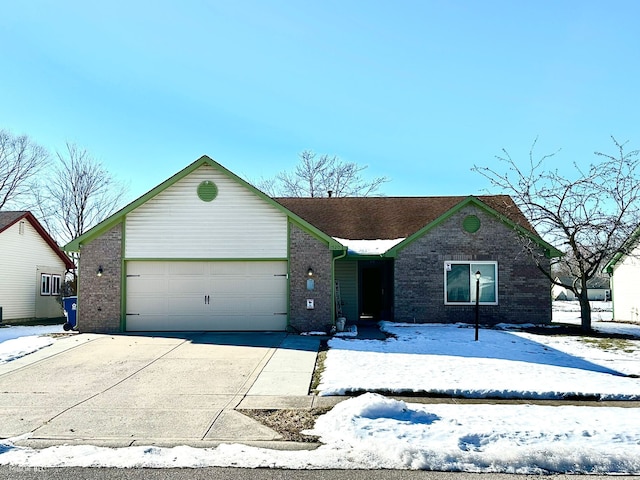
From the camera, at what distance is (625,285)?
72.4ft

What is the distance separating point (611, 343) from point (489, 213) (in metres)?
5.61

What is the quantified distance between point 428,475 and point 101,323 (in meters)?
13.0

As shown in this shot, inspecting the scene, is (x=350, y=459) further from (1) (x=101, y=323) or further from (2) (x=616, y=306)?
(2) (x=616, y=306)

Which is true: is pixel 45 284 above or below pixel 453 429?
above

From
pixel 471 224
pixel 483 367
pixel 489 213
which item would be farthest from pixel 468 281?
pixel 483 367

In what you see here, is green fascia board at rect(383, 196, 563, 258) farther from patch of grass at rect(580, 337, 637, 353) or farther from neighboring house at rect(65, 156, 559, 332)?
patch of grass at rect(580, 337, 637, 353)

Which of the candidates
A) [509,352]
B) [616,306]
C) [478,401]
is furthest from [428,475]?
[616,306]

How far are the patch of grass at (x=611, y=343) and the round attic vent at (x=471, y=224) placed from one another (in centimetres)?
480

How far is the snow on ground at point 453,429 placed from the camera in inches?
227

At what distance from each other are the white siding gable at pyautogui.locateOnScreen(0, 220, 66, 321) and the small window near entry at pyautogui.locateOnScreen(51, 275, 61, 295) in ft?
2.48

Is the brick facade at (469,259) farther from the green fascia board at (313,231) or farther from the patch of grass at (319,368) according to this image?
the patch of grass at (319,368)

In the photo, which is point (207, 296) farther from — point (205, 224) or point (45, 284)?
point (45, 284)

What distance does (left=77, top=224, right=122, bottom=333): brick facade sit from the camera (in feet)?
53.1

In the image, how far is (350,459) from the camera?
231 inches
